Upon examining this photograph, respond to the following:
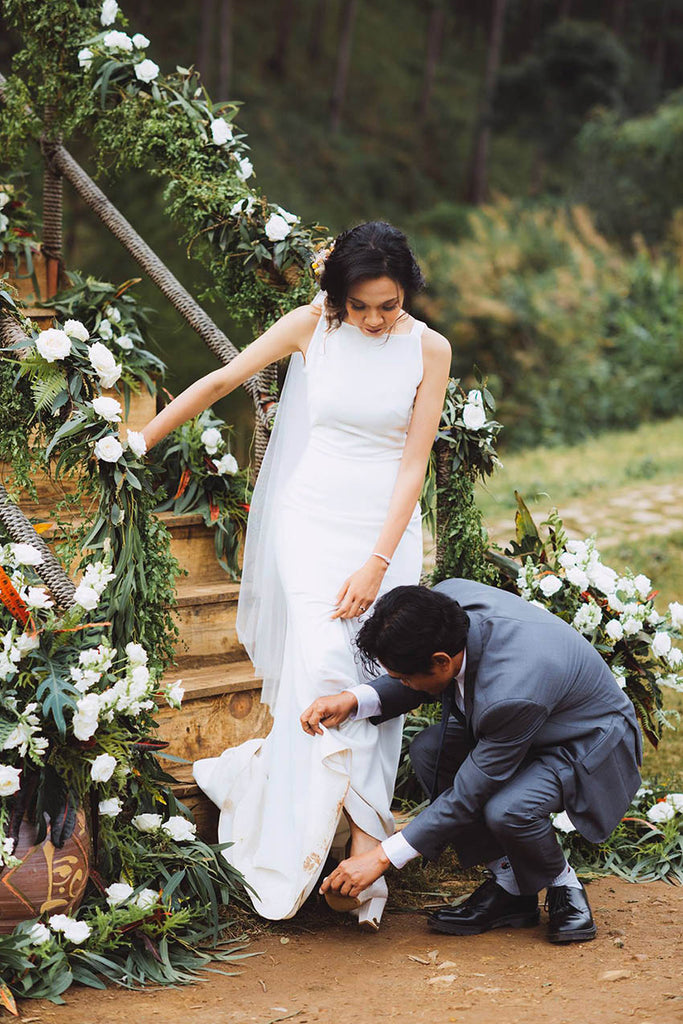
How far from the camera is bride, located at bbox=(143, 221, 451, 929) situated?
3.28m

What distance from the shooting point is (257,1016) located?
272 centimetres

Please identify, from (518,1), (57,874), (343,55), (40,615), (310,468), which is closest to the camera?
(57,874)

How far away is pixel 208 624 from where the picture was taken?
4078 mm

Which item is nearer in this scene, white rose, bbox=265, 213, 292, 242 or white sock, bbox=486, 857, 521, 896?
white sock, bbox=486, 857, 521, 896

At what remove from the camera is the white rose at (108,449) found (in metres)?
3.18

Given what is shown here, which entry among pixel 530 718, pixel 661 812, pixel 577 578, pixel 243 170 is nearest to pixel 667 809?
pixel 661 812

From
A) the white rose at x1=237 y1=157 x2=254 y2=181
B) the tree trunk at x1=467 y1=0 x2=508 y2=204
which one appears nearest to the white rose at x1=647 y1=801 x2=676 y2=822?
the white rose at x1=237 y1=157 x2=254 y2=181

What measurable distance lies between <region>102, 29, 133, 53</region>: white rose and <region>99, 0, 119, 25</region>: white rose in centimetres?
16

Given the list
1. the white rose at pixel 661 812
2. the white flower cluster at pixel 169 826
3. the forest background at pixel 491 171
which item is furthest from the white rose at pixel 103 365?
the white rose at pixel 661 812

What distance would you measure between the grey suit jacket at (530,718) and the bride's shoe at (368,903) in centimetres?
25

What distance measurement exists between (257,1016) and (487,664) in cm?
105

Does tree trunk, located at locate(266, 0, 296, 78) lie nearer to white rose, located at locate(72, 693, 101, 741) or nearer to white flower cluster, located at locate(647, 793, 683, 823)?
white flower cluster, located at locate(647, 793, 683, 823)

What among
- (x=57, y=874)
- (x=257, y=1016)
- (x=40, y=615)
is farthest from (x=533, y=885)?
(x=40, y=615)

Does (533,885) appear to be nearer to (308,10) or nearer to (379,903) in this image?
(379,903)
